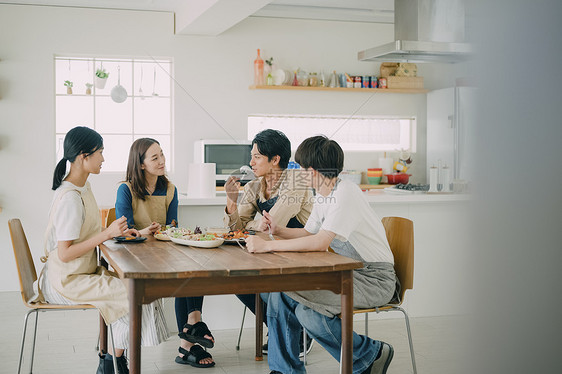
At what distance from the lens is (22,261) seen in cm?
227

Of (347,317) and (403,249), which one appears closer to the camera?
(347,317)

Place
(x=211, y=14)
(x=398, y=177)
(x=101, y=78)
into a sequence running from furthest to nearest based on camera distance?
1. (x=398, y=177)
2. (x=101, y=78)
3. (x=211, y=14)

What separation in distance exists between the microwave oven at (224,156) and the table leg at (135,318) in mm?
3408

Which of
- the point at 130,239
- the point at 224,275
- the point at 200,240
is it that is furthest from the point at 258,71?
the point at 224,275

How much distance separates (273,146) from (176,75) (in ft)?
10.0

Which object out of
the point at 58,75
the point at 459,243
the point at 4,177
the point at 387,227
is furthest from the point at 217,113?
the point at 459,243

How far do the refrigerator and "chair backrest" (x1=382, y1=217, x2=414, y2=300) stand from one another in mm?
2151

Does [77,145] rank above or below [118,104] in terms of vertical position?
below

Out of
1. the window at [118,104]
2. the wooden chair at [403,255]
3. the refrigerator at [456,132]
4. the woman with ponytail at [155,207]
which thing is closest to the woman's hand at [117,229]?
the woman with ponytail at [155,207]

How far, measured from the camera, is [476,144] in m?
0.26

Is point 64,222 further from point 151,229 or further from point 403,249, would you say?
point 403,249

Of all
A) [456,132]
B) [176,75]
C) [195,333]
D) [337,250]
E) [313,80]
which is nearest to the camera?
[456,132]

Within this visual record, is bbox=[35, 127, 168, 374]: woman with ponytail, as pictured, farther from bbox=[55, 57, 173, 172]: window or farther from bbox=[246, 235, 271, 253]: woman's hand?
bbox=[55, 57, 173, 172]: window

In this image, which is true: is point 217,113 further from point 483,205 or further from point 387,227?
point 483,205
